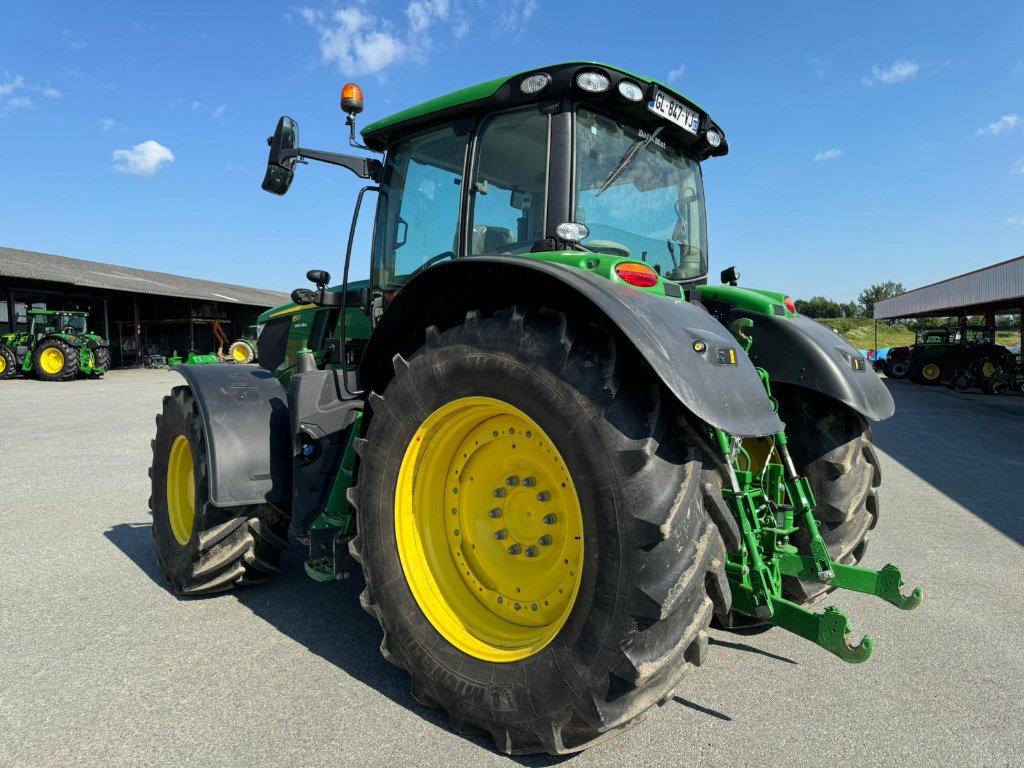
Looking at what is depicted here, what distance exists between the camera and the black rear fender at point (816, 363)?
2740mm

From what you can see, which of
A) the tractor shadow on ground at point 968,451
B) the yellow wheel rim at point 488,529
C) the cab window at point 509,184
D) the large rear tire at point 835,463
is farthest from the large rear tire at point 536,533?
the tractor shadow on ground at point 968,451

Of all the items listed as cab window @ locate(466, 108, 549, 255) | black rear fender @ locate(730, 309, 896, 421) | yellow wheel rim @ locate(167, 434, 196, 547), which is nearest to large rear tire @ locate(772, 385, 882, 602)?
black rear fender @ locate(730, 309, 896, 421)

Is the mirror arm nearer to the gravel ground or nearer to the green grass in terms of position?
the gravel ground

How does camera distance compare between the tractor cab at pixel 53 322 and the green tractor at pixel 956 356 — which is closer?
the tractor cab at pixel 53 322

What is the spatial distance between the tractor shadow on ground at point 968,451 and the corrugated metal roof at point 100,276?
25.2 meters

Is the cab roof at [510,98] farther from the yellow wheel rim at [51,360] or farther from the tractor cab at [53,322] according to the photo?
the tractor cab at [53,322]

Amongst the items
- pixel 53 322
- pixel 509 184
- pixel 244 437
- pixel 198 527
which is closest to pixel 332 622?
pixel 198 527

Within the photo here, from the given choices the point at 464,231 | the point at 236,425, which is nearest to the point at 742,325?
the point at 464,231

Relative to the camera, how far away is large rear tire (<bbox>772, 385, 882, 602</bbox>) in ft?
9.38

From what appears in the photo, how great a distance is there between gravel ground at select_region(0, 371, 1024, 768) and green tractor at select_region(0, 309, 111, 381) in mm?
18338

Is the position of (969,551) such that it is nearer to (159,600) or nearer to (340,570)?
(340,570)

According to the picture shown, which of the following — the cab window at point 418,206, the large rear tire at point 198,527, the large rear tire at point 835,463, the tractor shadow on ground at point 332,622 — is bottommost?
the tractor shadow on ground at point 332,622

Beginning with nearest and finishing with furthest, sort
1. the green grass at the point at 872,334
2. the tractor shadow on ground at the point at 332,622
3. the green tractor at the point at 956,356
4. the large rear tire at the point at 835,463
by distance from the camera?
the tractor shadow on ground at the point at 332,622 < the large rear tire at the point at 835,463 < the green tractor at the point at 956,356 < the green grass at the point at 872,334

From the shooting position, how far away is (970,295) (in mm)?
21781
